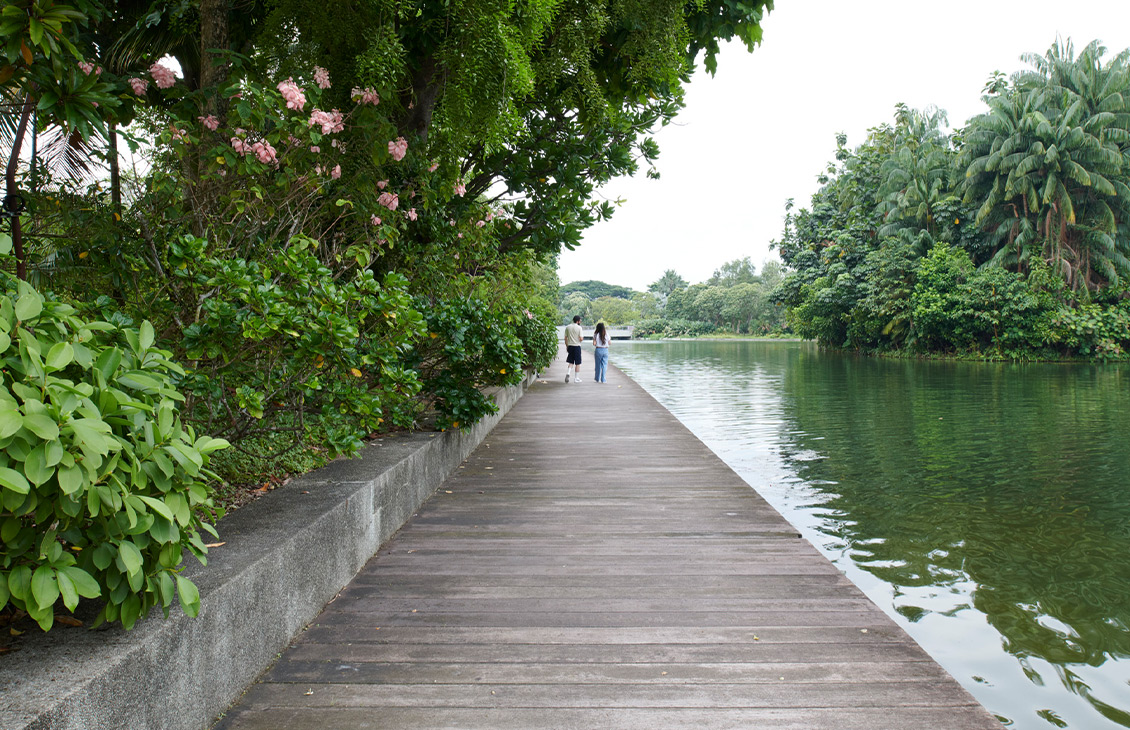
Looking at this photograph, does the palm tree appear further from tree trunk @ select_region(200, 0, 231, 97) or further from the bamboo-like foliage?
tree trunk @ select_region(200, 0, 231, 97)

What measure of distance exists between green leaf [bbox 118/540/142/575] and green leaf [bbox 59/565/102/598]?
7cm

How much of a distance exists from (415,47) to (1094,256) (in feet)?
109

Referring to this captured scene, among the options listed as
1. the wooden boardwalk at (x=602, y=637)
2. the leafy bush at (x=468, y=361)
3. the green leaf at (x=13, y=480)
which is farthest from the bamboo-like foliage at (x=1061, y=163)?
the green leaf at (x=13, y=480)

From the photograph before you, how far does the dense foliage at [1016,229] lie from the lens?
2845 centimetres

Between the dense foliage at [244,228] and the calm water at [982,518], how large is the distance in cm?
323

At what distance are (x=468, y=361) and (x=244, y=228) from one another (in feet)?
6.54

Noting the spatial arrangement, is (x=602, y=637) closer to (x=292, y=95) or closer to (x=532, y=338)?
(x=292, y=95)

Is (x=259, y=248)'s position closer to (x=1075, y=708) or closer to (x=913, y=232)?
(x=1075, y=708)

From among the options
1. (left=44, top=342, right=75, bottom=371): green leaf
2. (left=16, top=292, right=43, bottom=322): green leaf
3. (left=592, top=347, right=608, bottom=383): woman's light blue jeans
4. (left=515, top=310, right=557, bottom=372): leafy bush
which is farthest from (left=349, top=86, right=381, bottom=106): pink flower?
(left=592, top=347, right=608, bottom=383): woman's light blue jeans

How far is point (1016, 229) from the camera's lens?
30.9 m

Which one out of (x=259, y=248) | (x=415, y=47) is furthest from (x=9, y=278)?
(x=415, y=47)

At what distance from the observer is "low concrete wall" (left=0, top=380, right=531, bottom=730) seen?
174cm

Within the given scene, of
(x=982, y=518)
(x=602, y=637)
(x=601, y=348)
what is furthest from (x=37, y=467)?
(x=601, y=348)

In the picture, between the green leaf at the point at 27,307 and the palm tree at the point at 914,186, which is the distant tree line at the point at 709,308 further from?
the green leaf at the point at 27,307
